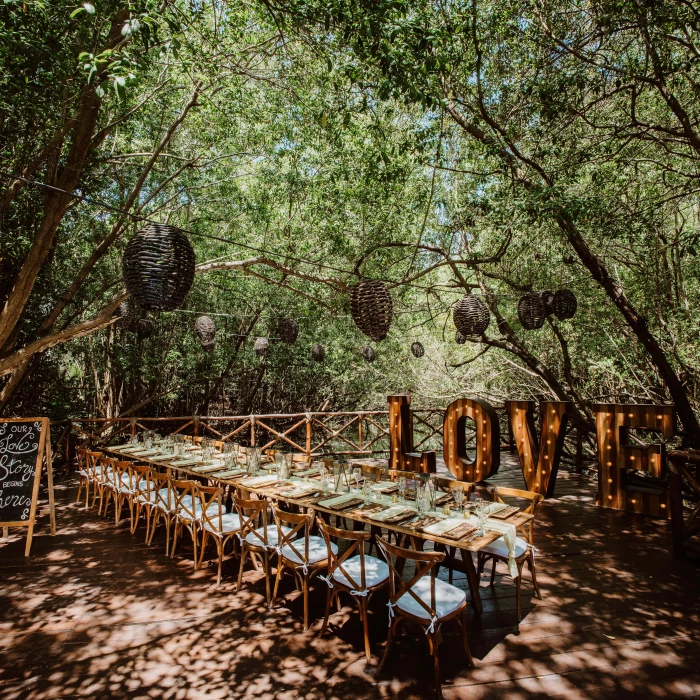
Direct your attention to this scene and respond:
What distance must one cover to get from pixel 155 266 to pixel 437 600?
2711 millimetres

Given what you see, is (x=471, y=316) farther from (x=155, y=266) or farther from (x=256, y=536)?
(x=155, y=266)

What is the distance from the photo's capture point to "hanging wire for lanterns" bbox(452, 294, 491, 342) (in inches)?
195

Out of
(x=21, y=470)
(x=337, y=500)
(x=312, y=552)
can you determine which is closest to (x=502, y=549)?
(x=337, y=500)

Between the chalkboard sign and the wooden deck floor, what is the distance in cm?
43

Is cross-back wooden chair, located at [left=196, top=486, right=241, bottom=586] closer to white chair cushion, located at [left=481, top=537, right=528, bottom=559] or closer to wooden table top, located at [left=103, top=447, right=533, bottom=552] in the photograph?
wooden table top, located at [left=103, top=447, right=533, bottom=552]

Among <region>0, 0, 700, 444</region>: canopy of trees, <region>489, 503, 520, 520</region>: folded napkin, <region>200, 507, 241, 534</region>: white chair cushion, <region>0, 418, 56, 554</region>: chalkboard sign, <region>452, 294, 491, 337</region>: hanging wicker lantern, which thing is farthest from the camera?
<region>452, 294, 491, 337</region>: hanging wicker lantern

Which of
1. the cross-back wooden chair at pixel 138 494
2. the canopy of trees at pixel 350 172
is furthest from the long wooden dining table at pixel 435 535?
the canopy of trees at pixel 350 172

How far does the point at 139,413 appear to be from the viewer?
1040 cm

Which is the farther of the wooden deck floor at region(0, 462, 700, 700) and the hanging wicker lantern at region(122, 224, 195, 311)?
the hanging wicker lantern at region(122, 224, 195, 311)

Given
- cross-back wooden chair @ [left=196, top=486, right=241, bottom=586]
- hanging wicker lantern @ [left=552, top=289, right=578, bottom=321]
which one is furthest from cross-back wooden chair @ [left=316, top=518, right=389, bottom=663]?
hanging wicker lantern @ [left=552, top=289, right=578, bottom=321]

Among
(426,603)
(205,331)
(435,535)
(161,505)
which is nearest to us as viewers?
(426,603)

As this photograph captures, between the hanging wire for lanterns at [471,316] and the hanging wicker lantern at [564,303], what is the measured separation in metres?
1.20

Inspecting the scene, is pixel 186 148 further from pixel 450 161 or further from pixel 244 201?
pixel 450 161

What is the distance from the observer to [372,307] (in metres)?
3.93
